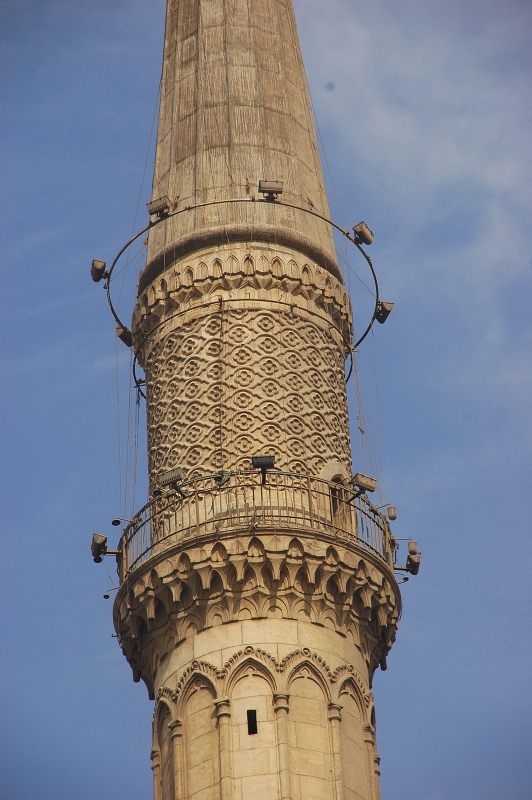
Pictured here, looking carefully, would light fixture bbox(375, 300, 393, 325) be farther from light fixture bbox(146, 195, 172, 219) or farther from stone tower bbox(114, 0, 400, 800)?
light fixture bbox(146, 195, 172, 219)

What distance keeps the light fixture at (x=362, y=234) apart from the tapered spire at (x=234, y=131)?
1.52 ft

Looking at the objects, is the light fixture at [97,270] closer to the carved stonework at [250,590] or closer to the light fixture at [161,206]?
the light fixture at [161,206]

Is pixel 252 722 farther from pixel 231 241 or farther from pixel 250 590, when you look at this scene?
pixel 231 241

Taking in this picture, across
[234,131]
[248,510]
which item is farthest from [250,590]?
[234,131]

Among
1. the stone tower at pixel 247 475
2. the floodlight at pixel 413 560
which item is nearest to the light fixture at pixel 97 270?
the stone tower at pixel 247 475

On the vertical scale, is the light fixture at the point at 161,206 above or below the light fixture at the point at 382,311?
above

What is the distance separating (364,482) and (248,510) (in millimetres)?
1843

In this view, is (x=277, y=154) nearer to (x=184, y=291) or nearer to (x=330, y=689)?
(x=184, y=291)

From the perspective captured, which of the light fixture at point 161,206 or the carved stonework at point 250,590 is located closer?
the carved stonework at point 250,590

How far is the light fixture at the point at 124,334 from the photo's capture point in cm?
3066

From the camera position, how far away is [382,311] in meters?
30.9


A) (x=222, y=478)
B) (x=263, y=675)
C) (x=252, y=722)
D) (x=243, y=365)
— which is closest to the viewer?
(x=252, y=722)

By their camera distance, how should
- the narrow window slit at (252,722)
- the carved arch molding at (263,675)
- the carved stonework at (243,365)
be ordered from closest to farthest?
the narrow window slit at (252,722)
the carved arch molding at (263,675)
the carved stonework at (243,365)

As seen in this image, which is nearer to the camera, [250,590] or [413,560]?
[250,590]
